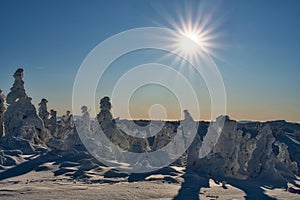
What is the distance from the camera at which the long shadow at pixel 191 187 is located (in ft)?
58.6

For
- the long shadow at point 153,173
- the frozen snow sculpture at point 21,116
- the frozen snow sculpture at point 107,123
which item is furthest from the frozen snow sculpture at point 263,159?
the frozen snow sculpture at point 21,116

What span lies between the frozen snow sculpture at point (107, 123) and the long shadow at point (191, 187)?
58.0ft

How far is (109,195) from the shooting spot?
16.8m

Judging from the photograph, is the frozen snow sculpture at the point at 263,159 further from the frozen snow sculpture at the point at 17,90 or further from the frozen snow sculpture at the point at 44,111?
the frozen snow sculpture at the point at 44,111

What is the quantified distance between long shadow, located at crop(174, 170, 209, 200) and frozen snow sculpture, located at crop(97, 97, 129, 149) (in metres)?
17.7

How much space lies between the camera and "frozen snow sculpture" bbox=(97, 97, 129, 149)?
136ft

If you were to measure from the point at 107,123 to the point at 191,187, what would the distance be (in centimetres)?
2329

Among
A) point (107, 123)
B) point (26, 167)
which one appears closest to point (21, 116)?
point (107, 123)

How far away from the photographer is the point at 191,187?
67.7ft

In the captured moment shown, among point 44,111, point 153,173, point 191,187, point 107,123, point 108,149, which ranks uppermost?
point 44,111

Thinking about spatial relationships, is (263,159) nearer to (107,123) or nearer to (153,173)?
(153,173)

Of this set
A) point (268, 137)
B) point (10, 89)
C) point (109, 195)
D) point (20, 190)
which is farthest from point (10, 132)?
point (268, 137)

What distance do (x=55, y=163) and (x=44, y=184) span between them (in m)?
7.85


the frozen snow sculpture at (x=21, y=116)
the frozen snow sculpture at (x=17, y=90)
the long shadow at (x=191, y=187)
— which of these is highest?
the frozen snow sculpture at (x=17, y=90)
